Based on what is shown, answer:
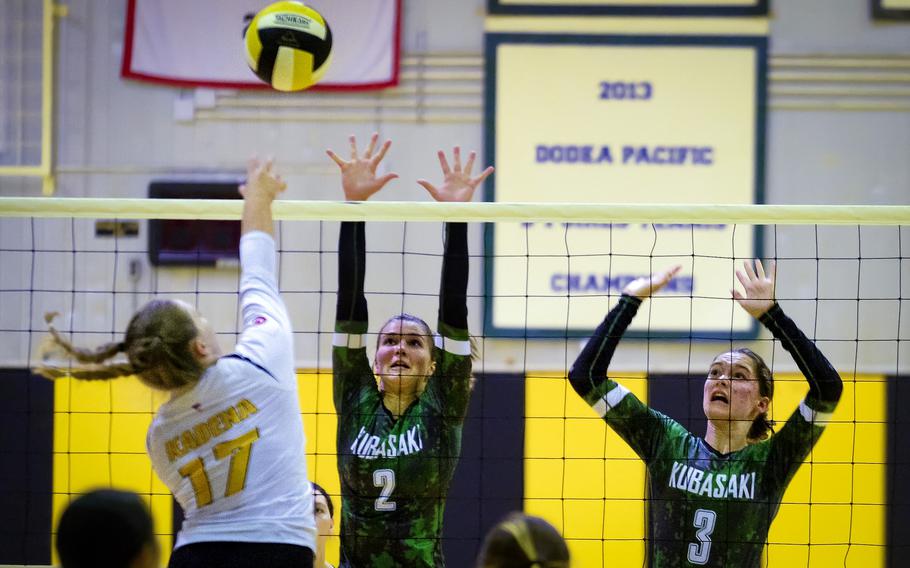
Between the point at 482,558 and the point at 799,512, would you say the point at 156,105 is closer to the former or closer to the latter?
the point at 799,512

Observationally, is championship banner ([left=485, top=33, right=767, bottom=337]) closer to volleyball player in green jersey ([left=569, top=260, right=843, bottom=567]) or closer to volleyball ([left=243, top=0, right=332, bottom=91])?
volleyball ([left=243, top=0, right=332, bottom=91])

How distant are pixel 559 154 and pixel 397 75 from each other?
1.14m

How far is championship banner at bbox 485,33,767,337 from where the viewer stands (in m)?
6.68

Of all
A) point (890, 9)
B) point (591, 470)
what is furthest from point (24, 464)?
point (890, 9)

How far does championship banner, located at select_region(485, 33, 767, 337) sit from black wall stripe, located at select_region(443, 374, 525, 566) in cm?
58

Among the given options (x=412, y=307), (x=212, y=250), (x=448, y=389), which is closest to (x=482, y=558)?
(x=448, y=389)

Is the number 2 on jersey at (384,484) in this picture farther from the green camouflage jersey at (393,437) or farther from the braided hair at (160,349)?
the braided hair at (160,349)

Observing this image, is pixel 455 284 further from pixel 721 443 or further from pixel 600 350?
pixel 721 443

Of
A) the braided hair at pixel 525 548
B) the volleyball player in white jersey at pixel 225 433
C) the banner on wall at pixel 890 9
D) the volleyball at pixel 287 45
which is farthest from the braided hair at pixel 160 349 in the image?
the banner on wall at pixel 890 9

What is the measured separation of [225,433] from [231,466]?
0.25ft

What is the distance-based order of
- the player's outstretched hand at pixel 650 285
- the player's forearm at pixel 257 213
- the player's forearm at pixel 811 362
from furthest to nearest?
the player's outstretched hand at pixel 650 285 < the player's forearm at pixel 811 362 < the player's forearm at pixel 257 213

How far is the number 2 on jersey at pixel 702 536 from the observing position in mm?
3535

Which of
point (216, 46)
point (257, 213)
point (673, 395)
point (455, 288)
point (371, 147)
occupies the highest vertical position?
point (216, 46)

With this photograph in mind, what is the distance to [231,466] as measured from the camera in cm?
246
